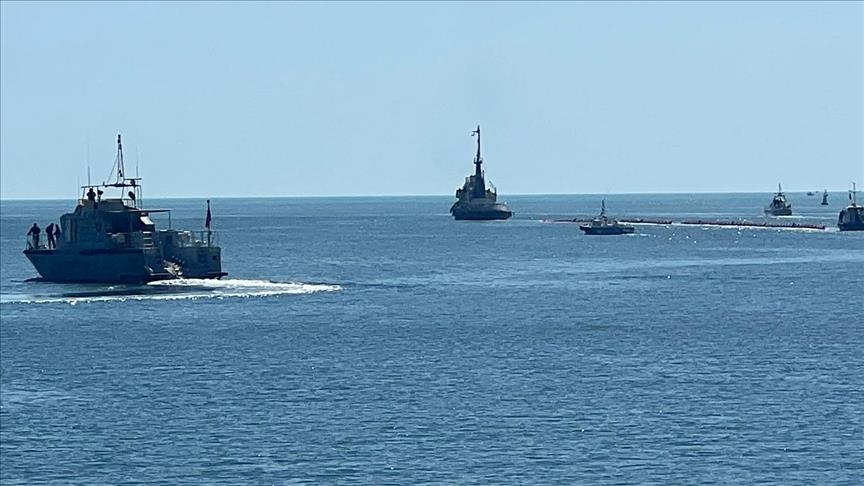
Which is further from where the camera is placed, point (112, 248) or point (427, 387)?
point (112, 248)

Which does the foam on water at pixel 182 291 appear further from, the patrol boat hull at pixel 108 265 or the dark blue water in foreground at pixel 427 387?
the patrol boat hull at pixel 108 265

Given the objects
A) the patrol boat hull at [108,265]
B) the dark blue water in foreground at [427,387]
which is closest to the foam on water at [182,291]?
the dark blue water in foreground at [427,387]

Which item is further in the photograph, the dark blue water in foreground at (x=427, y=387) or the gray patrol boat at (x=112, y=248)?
the gray patrol boat at (x=112, y=248)

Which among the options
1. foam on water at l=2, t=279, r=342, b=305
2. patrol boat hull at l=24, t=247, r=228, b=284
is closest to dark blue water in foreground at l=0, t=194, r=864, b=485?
foam on water at l=2, t=279, r=342, b=305

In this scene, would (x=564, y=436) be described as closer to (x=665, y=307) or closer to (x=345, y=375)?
(x=345, y=375)

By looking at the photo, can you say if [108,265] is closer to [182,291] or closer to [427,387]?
[182,291]

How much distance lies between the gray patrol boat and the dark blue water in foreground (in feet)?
6.19

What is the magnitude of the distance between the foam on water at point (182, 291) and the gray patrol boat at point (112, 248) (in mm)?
1607

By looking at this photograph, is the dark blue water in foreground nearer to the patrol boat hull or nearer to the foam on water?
the foam on water

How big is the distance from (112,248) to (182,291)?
267 inches

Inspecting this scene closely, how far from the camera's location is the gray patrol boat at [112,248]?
132625mm

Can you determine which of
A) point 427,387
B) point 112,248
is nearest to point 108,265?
point 112,248

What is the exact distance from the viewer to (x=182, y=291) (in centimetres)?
13088

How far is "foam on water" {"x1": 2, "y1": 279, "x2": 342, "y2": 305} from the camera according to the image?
12444 centimetres
